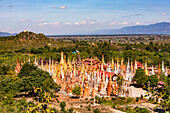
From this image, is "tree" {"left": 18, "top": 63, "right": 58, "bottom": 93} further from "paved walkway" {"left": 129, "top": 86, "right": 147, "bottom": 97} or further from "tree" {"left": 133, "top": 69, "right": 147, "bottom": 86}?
"tree" {"left": 133, "top": 69, "right": 147, "bottom": 86}

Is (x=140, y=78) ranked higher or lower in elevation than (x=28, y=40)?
lower

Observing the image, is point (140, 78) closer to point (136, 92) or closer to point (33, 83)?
point (136, 92)

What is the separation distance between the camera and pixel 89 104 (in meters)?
25.9

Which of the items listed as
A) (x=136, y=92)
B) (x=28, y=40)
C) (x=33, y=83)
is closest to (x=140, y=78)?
(x=136, y=92)

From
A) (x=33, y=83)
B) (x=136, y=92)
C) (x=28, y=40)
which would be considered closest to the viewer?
(x=33, y=83)

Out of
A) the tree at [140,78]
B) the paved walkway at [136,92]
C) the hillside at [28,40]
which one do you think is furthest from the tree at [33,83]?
the hillside at [28,40]

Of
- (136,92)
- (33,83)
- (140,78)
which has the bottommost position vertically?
(136,92)

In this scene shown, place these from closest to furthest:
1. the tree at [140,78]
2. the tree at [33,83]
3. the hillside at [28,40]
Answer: the tree at [33,83], the tree at [140,78], the hillside at [28,40]

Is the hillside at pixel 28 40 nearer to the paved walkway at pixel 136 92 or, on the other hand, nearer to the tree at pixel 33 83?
the paved walkway at pixel 136 92

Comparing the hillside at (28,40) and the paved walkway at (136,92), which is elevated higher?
the hillside at (28,40)

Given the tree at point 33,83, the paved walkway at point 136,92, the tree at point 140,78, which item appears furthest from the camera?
the tree at point 140,78

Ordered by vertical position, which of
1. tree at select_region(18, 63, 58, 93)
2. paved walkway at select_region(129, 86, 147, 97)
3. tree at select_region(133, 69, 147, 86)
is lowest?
paved walkway at select_region(129, 86, 147, 97)

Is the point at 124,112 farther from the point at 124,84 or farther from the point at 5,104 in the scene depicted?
the point at 5,104

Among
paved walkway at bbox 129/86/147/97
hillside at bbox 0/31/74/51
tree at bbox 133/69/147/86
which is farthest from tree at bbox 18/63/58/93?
hillside at bbox 0/31/74/51
